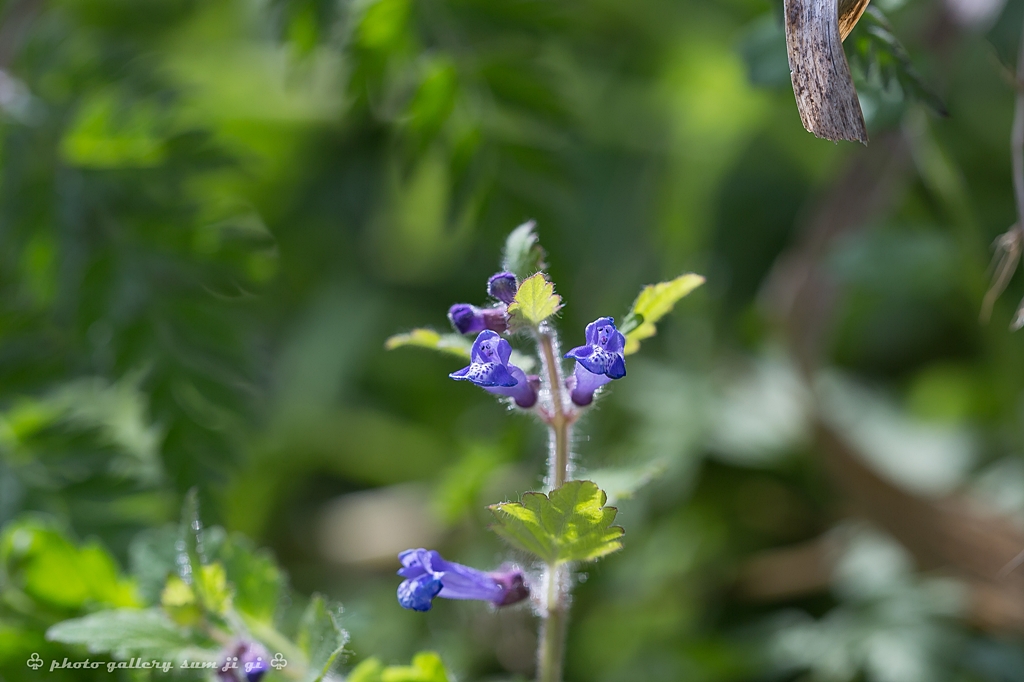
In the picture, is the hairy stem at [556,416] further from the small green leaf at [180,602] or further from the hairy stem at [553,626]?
the small green leaf at [180,602]

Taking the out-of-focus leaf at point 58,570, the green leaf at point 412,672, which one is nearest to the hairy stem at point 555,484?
the green leaf at point 412,672

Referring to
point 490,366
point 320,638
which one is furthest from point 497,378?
point 320,638

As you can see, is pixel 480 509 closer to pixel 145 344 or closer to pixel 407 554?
pixel 145 344

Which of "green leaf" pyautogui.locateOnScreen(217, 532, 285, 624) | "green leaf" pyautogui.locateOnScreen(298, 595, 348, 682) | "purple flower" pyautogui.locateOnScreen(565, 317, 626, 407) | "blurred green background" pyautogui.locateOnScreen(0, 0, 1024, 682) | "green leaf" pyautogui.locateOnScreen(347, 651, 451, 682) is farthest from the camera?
"blurred green background" pyautogui.locateOnScreen(0, 0, 1024, 682)

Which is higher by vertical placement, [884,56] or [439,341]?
[884,56]

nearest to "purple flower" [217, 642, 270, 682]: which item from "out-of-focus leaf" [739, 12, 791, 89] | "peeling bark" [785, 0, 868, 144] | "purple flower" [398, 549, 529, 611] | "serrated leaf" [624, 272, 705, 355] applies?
"purple flower" [398, 549, 529, 611]

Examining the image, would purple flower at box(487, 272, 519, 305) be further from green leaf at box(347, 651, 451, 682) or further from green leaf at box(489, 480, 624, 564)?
green leaf at box(347, 651, 451, 682)

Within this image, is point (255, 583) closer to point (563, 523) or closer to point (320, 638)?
point (320, 638)
